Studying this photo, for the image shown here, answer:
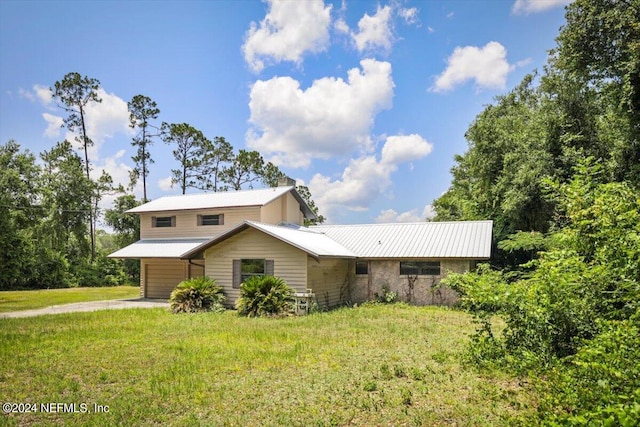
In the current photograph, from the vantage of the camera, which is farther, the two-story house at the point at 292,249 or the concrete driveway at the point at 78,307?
the two-story house at the point at 292,249

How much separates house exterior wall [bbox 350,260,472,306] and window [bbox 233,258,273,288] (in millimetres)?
5148

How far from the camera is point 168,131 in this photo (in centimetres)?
3853

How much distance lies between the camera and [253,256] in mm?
17578

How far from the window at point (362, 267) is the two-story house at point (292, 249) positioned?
74mm

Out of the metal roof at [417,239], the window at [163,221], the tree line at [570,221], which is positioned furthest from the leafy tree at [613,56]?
the window at [163,221]

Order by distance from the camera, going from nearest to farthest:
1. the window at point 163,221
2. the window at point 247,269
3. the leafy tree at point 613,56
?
the leafy tree at point 613,56 → the window at point 247,269 → the window at point 163,221

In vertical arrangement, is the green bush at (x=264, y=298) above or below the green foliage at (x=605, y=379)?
below

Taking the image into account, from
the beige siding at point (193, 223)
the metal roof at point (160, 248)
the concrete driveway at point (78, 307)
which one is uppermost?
the beige siding at point (193, 223)

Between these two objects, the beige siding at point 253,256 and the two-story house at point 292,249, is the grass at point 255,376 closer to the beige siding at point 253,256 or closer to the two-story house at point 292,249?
the beige siding at point 253,256

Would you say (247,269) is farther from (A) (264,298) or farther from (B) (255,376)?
(B) (255,376)

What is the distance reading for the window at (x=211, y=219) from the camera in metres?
22.9

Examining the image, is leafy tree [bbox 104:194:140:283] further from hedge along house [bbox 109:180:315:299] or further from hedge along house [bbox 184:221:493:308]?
hedge along house [bbox 184:221:493:308]

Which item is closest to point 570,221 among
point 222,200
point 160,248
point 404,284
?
point 404,284

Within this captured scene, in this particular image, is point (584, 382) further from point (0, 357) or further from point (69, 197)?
point (69, 197)
